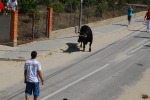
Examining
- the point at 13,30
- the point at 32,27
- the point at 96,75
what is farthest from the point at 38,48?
the point at 96,75

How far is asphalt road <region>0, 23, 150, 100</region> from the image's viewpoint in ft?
36.7

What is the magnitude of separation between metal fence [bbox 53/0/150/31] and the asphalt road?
5.10 meters

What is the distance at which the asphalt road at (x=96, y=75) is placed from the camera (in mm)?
11172

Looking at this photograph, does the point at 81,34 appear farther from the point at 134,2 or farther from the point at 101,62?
the point at 134,2

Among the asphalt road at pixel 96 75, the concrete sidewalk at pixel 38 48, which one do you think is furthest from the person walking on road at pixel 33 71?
the concrete sidewalk at pixel 38 48

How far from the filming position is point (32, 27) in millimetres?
19125

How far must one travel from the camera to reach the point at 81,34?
1794 cm

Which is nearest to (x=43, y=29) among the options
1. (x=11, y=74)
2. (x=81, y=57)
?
(x=81, y=57)

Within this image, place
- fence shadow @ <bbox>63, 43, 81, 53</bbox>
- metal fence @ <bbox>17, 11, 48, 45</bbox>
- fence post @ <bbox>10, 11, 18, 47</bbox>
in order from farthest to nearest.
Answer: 1. metal fence @ <bbox>17, 11, 48, 45</bbox>
2. fence shadow @ <bbox>63, 43, 81, 53</bbox>
3. fence post @ <bbox>10, 11, 18, 47</bbox>

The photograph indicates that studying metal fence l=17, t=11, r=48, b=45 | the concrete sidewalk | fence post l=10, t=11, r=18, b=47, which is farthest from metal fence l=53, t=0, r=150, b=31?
fence post l=10, t=11, r=18, b=47

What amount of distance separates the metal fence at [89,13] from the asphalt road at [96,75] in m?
5.10

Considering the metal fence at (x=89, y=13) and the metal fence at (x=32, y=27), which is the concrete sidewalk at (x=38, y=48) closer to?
the metal fence at (x=32, y=27)

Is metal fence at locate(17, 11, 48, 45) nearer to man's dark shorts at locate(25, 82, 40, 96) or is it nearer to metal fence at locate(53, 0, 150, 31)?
metal fence at locate(53, 0, 150, 31)

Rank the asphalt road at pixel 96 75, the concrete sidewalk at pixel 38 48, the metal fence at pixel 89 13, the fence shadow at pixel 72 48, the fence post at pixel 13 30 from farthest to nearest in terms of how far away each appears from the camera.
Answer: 1. the metal fence at pixel 89 13
2. the fence shadow at pixel 72 48
3. the fence post at pixel 13 30
4. the concrete sidewalk at pixel 38 48
5. the asphalt road at pixel 96 75
